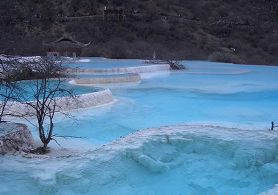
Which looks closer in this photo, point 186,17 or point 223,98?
point 223,98

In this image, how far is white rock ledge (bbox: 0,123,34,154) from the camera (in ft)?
19.2

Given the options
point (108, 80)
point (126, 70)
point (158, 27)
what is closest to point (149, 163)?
point (108, 80)

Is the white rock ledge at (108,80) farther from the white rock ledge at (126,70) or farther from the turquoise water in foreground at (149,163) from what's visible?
the turquoise water in foreground at (149,163)

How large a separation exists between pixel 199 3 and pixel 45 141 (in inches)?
1256

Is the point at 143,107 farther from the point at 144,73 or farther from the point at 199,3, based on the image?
the point at 199,3

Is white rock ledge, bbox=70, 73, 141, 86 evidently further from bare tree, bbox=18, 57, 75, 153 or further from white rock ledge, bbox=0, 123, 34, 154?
white rock ledge, bbox=0, 123, 34, 154

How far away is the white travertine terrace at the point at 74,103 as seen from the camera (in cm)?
900

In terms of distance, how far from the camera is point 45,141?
646 cm

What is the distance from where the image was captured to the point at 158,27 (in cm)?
3203

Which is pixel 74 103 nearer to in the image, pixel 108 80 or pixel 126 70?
pixel 108 80

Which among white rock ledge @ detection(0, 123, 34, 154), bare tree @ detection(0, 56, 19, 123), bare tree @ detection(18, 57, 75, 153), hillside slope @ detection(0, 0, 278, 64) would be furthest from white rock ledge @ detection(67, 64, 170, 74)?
white rock ledge @ detection(0, 123, 34, 154)

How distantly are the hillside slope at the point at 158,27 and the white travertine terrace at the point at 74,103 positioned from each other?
15.1m

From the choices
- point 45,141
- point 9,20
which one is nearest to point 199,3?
point 9,20

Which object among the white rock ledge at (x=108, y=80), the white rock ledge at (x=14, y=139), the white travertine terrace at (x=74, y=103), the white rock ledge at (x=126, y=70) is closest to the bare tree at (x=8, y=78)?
the white rock ledge at (x=14, y=139)
